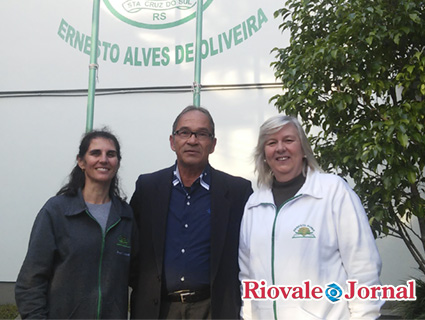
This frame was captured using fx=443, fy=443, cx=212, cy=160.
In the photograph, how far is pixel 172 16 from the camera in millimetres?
6848

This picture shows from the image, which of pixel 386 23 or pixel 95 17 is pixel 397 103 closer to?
pixel 386 23

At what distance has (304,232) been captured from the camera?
2.20m

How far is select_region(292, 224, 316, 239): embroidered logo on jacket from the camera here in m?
2.19

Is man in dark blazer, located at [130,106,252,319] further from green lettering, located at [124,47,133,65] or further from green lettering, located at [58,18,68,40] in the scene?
green lettering, located at [58,18,68,40]

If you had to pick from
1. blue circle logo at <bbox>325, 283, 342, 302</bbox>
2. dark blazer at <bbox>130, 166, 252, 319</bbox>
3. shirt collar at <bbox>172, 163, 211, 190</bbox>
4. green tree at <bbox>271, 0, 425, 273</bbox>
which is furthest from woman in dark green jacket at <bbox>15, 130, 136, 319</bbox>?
green tree at <bbox>271, 0, 425, 273</bbox>

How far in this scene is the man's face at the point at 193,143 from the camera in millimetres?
2627

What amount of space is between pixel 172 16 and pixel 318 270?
18.2 feet

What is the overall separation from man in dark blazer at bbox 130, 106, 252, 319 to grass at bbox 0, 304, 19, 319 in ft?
14.5

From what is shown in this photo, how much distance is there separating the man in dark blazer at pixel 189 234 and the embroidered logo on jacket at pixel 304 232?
461mm

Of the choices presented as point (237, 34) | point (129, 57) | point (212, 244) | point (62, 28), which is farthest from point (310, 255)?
point (62, 28)

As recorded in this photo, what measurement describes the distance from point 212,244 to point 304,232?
557 mm

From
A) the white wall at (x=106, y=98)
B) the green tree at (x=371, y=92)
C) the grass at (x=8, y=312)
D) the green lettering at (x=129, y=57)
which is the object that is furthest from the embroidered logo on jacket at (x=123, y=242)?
the green lettering at (x=129, y=57)

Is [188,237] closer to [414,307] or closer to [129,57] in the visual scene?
[414,307]

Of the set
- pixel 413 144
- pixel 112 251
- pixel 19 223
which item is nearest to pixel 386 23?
pixel 413 144
